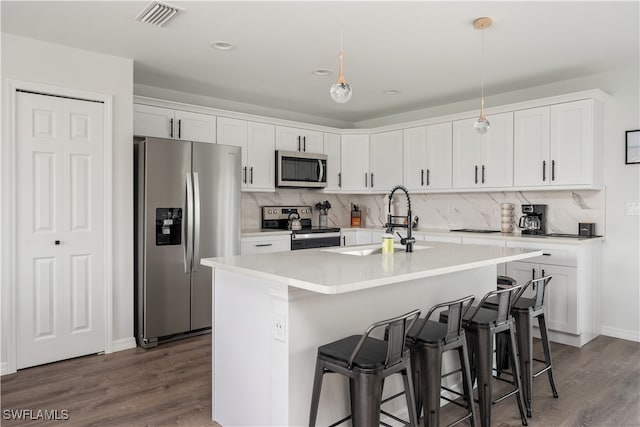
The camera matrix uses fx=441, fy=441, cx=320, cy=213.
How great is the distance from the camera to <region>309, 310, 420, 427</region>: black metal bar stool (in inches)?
72.3

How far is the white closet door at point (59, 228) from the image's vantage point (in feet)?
10.8

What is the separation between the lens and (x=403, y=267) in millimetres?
2230

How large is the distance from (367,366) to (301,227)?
3.82 m

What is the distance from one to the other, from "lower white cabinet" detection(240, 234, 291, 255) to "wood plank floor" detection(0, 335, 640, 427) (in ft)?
3.85

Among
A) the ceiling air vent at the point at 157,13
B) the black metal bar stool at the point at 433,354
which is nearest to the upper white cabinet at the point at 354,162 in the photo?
the ceiling air vent at the point at 157,13

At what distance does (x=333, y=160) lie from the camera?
594cm

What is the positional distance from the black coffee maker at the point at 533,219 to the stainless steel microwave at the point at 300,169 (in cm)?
242

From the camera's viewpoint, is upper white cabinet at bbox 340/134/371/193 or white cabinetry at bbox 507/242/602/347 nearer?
white cabinetry at bbox 507/242/602/347

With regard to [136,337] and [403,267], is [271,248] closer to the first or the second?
[136,337]

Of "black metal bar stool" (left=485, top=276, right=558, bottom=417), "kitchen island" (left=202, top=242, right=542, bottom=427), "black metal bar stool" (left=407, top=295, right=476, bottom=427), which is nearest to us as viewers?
"kitchen island" (left=202, top=242, right=542, bottom=427)

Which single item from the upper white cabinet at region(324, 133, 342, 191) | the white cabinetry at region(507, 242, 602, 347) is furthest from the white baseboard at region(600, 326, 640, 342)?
the upper white cabinet at region(324, 133, 342, 191)

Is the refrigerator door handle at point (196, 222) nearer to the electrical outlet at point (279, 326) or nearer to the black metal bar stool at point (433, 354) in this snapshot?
the electrical outlet at point (279, 326)

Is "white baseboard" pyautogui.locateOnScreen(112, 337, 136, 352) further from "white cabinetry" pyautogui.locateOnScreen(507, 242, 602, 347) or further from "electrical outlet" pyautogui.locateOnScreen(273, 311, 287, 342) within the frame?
"white cabinetry" pyautogui.locateOnScreen(507, 242, 602, 347)

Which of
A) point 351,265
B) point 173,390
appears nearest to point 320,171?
point 173,390
